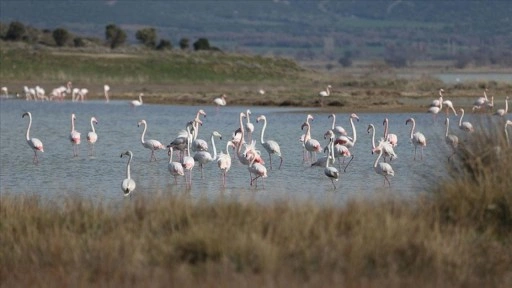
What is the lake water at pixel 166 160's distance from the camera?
1512cm

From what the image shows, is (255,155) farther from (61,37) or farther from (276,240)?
(61,37)

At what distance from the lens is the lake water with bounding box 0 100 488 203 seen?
1512cm

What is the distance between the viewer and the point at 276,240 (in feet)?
31.4

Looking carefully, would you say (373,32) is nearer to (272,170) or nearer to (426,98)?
(426,98)

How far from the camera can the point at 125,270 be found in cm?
909

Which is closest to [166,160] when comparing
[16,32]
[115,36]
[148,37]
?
[16,32]

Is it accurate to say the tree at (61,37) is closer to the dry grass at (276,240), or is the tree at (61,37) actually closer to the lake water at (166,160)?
the lake water at (166,160)

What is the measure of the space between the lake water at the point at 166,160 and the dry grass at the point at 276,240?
2.34 feet

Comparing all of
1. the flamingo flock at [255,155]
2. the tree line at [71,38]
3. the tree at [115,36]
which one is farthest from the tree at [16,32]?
the flamingo flock at [255,155]

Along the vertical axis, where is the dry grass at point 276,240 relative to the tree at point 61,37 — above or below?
below

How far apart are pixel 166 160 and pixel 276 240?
44.5 ft

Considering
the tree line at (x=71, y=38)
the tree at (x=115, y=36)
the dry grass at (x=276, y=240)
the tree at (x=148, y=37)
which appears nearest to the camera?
the dry grass at (x=276, y=240)

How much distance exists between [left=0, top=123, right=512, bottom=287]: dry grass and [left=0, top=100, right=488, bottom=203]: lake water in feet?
2.34

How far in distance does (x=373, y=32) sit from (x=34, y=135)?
16416cm
